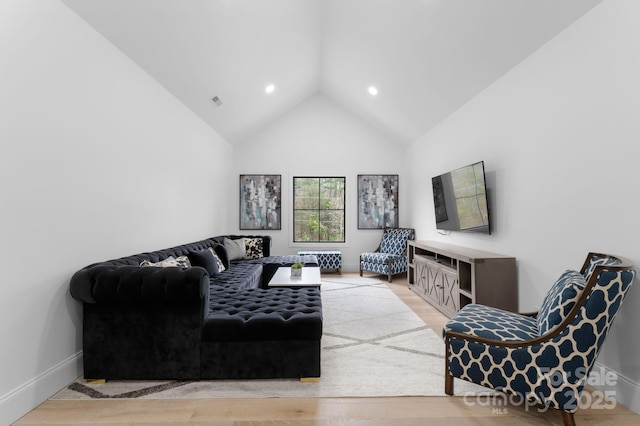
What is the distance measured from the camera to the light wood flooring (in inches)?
75.7

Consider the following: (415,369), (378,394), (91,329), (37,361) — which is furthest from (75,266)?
(415,369)

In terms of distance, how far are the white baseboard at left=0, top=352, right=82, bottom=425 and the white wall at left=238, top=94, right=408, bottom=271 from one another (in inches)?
195

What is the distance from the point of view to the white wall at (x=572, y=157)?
2123 millimetres

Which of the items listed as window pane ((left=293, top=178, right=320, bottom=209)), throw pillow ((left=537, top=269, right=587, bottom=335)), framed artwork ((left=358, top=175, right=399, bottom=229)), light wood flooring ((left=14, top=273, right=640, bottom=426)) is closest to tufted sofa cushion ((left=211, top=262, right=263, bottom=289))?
light wood flooring ((left=14, top=273, right=640, bottom=426))

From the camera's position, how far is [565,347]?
183cm

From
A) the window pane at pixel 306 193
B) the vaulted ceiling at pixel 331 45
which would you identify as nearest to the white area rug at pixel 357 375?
the vaulted ceiling at pixel 331 45

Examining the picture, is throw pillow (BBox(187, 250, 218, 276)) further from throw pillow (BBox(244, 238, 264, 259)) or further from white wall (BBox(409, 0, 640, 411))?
white wall (BBox(409, 0, 640, 411))

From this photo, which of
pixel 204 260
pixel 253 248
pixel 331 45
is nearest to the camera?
pixel 204 260

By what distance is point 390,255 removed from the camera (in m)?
6.46

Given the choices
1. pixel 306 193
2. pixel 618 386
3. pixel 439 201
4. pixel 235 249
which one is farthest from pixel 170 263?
pixel 306 193

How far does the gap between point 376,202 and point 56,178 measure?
19.4ft

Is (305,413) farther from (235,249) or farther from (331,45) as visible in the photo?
(331,45)

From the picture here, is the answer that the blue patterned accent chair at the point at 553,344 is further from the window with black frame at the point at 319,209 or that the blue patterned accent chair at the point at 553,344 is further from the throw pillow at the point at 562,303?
the window with black frame at the point at 319,209

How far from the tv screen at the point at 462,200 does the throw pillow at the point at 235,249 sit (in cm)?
329
